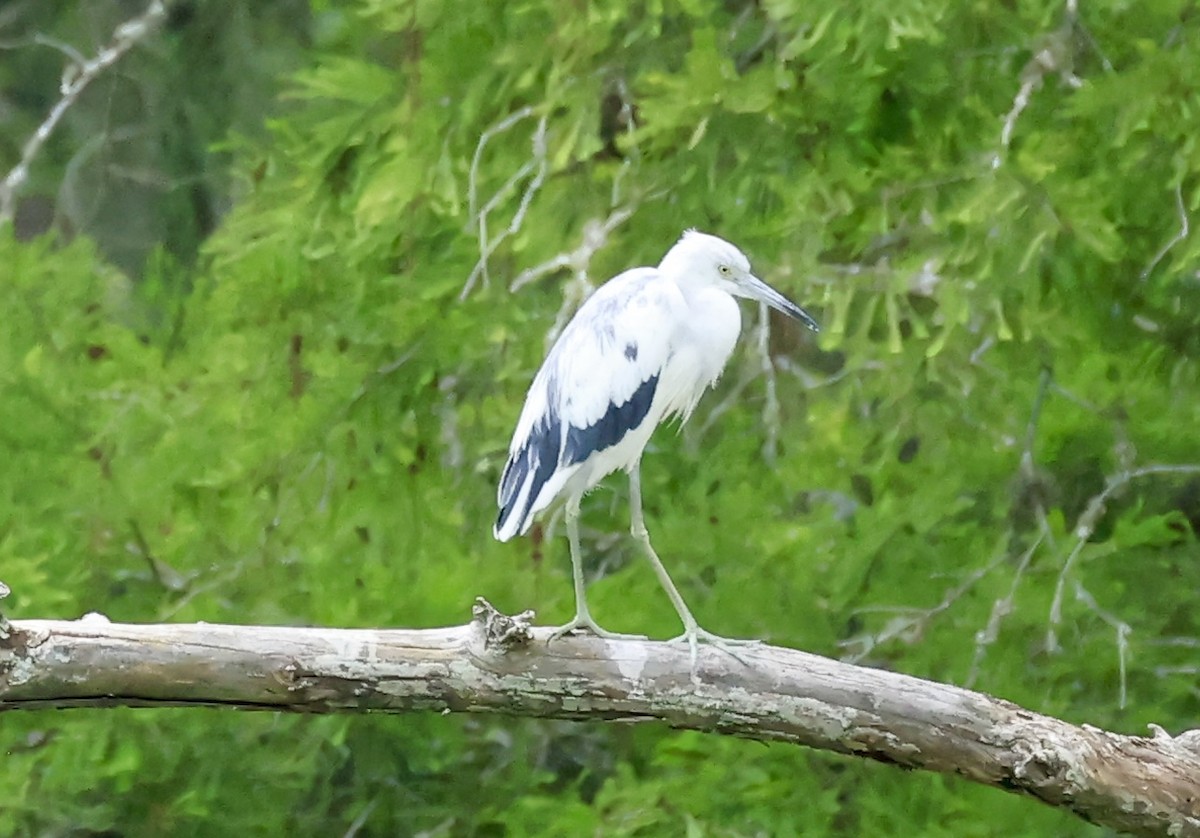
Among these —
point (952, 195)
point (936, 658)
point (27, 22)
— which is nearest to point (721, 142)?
point (952, 195)

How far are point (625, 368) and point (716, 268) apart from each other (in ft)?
0.49

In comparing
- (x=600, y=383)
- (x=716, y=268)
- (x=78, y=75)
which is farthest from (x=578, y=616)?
(x=78, y=75)

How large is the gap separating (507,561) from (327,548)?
0.26 meters

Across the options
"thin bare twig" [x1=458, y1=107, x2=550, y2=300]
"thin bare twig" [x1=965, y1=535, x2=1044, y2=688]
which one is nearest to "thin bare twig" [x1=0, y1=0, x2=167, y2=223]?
"thin bare twig" [x1=458, y1=107, x2=550, y2=300]

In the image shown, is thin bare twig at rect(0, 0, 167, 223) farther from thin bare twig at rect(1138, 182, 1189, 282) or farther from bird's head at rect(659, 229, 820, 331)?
thin bare twig at rect(1138, 182, 1189, 282)

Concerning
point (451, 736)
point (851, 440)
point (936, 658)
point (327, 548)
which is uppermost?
point (851, 440)

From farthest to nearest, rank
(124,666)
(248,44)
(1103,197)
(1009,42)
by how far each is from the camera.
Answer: (248,44) < (1009,42) < (1103,197) < (124,666)

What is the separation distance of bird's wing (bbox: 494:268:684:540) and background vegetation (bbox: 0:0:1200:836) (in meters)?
0.44

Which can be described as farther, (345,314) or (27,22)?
(27,22)

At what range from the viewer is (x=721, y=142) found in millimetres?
1867

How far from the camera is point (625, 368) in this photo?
4.56 feet

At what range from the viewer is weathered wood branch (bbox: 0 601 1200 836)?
1.17 meters

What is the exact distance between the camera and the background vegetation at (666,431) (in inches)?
69.9

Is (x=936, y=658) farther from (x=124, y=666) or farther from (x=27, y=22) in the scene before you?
(x=27, y=22)
